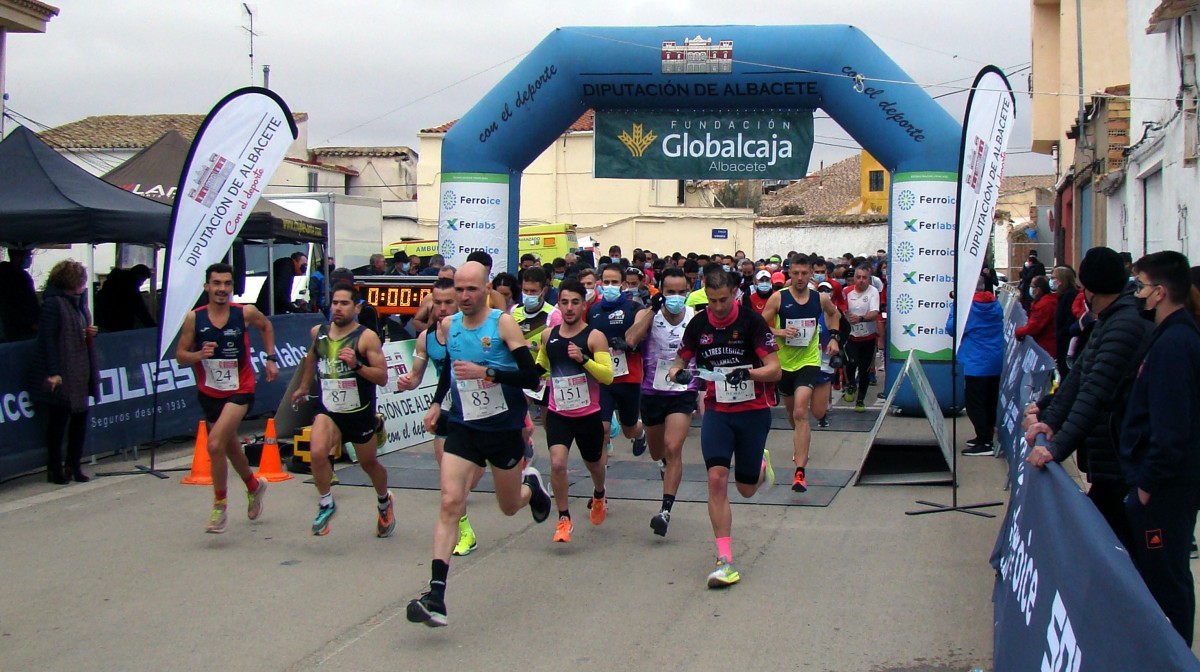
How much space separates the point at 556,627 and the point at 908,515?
3.66 metres

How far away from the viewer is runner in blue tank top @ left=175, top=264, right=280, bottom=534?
7.65m

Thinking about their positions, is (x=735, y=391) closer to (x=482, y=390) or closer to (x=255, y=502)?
(x=482, y=390)

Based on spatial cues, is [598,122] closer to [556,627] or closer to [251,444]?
[251,444]

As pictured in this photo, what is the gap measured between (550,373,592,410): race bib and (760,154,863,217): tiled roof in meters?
54.4

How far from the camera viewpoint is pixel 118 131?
4022cm

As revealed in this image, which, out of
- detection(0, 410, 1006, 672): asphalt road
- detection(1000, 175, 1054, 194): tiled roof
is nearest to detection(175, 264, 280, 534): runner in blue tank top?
detection(0, 410, 1006, 672): asphalt road

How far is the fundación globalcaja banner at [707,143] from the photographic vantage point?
14.1 m

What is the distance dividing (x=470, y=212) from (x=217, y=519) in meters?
7.25

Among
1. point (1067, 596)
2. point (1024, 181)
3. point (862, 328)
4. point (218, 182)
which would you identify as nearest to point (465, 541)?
point (1067, 596)

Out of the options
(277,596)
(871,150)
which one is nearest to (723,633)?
(277,596)

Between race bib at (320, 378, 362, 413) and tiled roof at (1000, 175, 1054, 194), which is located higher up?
tiled roof at (1000, 175, 1054, 194)

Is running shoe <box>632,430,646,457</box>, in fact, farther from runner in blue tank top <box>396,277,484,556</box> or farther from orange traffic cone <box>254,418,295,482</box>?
orange traffic cone <box>254,418,295,482</box>

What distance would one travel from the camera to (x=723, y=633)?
5.64m

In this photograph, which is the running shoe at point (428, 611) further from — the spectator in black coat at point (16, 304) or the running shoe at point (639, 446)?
the spectator in black coat at point (16, 304)
